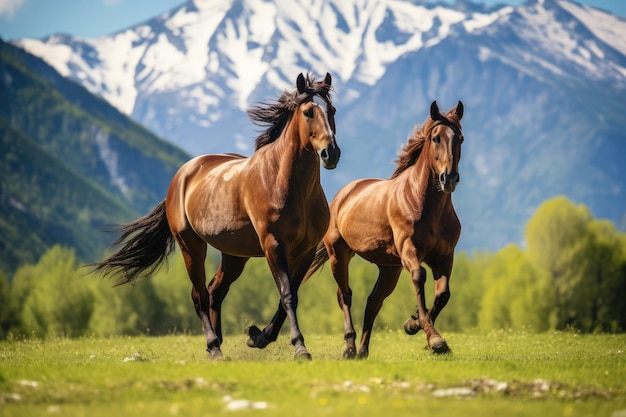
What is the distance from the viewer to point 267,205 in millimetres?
15078

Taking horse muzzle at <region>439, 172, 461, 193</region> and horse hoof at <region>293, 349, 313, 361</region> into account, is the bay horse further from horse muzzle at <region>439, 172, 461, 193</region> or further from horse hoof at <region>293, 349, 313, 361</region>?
horse muzzle at <region>439, 172, 461, 193</region>

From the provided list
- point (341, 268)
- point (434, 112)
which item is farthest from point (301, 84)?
point (341, 268)

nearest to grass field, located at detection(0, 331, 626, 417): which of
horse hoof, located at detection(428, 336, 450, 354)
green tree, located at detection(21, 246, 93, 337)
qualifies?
horse hoof, located at detection(428, 336, 450, 354)

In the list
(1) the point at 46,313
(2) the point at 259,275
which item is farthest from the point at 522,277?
(1) the point at 46,313

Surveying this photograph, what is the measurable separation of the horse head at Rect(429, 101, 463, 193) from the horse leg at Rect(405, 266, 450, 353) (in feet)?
4.78

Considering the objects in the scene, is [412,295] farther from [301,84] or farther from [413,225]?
[301,84]

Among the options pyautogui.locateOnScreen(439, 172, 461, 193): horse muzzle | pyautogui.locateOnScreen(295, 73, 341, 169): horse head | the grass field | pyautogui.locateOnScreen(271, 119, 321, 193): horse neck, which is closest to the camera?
the grass field

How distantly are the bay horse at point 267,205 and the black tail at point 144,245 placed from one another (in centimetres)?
22

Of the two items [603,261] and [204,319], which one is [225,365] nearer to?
[204,319]

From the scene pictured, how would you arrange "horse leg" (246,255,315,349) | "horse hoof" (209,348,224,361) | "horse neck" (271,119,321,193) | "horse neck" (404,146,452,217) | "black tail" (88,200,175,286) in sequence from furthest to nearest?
1. "black tail" (88,200,175,286)
2. "horse neck" (404,146,452,217)
3. "horse hoof" (209,348,224,361)
4. "horse leg" (246,255,315,349)
5. "horse neck" (271,119,321,193)

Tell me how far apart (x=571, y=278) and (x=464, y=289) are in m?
21.6

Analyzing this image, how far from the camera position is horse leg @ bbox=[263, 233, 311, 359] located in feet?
46.7

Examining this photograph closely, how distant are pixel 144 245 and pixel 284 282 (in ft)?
16.9

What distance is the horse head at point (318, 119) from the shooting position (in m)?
14.1
